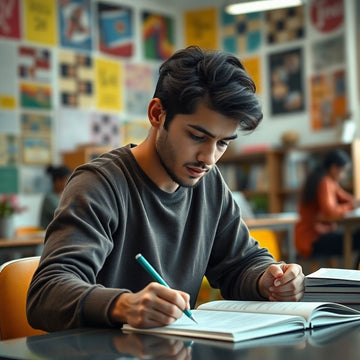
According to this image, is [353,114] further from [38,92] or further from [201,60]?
[201,60]

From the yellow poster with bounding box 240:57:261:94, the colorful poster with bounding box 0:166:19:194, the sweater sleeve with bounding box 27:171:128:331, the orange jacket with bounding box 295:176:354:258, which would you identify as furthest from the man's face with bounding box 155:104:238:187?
the yellow poster with bounding box 240:57:261:94

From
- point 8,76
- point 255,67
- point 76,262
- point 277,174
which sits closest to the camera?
point 76,262

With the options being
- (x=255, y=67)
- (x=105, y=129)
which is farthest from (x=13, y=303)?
(x=255, y=67)

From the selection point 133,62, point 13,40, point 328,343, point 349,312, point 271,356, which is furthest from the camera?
point 133,62

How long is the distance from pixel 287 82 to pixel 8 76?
281 cm

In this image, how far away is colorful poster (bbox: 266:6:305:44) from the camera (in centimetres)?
701

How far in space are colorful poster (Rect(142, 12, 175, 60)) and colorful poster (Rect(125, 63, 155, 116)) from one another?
0.60ft

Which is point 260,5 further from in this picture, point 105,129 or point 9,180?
point 9,180

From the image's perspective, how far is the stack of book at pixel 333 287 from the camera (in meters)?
1.41

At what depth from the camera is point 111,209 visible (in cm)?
144

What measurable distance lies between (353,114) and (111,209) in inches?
217

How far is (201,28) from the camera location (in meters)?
7.76

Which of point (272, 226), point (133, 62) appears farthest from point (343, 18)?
point (272, 226)

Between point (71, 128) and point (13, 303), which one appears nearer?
point (13, 303)
